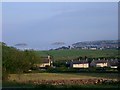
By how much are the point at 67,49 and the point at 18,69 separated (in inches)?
4045

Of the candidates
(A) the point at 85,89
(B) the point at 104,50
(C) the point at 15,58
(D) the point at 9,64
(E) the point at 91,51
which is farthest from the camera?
(E) the point at 91,51

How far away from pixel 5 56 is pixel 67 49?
346 ft

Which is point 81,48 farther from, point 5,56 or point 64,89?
point 64,89

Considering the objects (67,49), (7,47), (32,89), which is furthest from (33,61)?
(67,49)

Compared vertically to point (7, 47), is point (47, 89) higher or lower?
lower

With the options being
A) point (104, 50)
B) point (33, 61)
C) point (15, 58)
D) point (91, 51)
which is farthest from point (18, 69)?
point (91, 51)

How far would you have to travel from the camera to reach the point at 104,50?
116 metres

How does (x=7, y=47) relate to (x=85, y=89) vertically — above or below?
above

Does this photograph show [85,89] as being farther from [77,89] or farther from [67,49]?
[67,49]

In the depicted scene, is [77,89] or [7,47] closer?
[77,89]

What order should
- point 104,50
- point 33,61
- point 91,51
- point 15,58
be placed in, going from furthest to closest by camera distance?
point 91,51 → point 104,50 → point 33,61 → point 15,58

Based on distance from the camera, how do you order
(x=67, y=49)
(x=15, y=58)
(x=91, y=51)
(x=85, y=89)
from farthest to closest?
1. (x=67, y=49)
2. (x=91, y=51)
3. (x=15, y=58)
4. (x=85, y=89)

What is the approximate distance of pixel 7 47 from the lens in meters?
39.0

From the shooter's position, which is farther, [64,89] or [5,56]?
[5,56]
